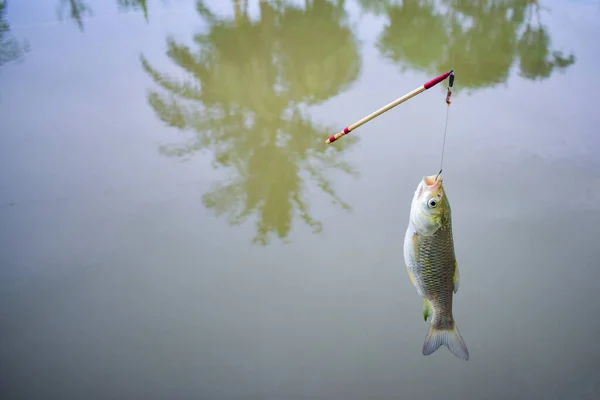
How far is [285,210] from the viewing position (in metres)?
3.00

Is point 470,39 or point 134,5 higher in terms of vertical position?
point 134,5

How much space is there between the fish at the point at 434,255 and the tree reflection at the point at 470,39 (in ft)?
8.98

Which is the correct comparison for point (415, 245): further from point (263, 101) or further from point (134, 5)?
point (134, 5)

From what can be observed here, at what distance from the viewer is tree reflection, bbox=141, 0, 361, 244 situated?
3105mm

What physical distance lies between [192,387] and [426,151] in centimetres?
194

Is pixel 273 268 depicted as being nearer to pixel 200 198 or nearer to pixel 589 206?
pixel 200 198

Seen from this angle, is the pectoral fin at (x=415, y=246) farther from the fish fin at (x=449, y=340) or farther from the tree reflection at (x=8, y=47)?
the tree reflection at (x=8, y=47)

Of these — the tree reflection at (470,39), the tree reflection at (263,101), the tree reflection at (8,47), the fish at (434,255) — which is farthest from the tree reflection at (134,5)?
the fish at (434,255)

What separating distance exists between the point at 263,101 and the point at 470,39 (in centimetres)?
208

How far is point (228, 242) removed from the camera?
9.15ft

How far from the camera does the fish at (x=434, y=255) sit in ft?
4.91

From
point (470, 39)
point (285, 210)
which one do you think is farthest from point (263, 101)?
point (470, 39)

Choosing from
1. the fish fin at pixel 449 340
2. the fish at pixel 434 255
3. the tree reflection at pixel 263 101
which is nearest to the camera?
the fish at pixel 434 255

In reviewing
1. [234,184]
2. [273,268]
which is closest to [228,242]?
[273,268]
